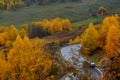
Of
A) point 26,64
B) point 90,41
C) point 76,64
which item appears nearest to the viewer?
point 76,64

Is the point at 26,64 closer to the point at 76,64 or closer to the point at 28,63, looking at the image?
the point at 28,63

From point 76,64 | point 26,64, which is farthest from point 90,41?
point 76,64

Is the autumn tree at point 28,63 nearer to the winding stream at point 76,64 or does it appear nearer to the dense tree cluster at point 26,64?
the dense tree cluster at point 26,64

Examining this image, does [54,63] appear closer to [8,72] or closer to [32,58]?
[32,58]

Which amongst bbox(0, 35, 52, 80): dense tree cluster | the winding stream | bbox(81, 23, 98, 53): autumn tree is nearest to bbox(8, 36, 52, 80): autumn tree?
bbox(0, 35, 52, 80): dense tree cluster

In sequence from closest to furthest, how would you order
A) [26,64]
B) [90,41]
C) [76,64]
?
[76,64]
[26,64]
[90,41]

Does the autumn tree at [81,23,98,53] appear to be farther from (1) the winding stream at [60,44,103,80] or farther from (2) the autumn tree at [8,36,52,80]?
(1) the winding stream at [60,44,103,80]

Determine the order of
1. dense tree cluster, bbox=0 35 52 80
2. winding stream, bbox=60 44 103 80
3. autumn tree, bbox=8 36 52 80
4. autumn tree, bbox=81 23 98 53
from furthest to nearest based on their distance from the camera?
autumn tree, bbox=81 23 98 53 < dense tree cluster, bbox=0 35 52 80 < autumn tree, bbox=8 36 52 80 < winding stream, bbox=60 44 103 80

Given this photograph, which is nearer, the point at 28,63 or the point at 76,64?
the point at 76,64

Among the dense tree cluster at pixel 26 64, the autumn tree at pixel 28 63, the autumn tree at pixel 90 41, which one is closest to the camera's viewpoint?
the autumn tree at pixel 28 63

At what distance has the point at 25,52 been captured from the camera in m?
84.5

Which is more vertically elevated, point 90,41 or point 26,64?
point 26,64

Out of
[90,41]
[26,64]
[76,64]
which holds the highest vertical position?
[76,64]

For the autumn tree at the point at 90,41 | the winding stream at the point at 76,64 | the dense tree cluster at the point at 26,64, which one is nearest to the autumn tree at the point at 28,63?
the dense tree cluster at the point at 26,64
